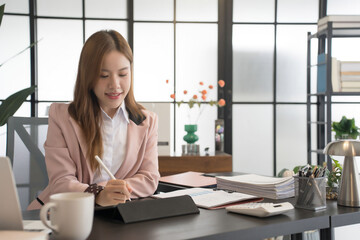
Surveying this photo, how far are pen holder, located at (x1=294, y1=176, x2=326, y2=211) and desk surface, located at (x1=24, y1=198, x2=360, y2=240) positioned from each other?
0.03m

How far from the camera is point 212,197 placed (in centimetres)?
150

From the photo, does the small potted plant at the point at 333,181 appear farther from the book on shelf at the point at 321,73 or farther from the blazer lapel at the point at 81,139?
the book on shelf at the point at 321,73

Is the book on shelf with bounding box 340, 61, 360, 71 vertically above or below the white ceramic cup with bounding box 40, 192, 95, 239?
above

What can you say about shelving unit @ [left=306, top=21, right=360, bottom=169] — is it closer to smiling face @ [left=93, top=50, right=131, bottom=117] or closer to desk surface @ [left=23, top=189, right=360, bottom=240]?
smiling face @ [left=93, top=50, right=131, bottom=117]

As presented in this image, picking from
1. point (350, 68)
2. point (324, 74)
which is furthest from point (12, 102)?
point (350, 68)

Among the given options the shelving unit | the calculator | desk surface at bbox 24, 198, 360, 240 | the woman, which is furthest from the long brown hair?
the shelving unit

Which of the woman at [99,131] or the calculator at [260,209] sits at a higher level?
the woman at [99,131]

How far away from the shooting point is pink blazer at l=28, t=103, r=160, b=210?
165 centimetres

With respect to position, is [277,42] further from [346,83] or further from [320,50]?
[346,83]

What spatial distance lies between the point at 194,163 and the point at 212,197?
2.13m

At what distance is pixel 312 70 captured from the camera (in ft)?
15.1

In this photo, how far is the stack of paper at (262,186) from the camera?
1546 millimetres

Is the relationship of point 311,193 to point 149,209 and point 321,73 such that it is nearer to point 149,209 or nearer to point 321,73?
point 149,209

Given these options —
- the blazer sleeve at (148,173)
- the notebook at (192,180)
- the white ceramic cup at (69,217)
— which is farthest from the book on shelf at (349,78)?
the white ceramic cup at (69,217)
